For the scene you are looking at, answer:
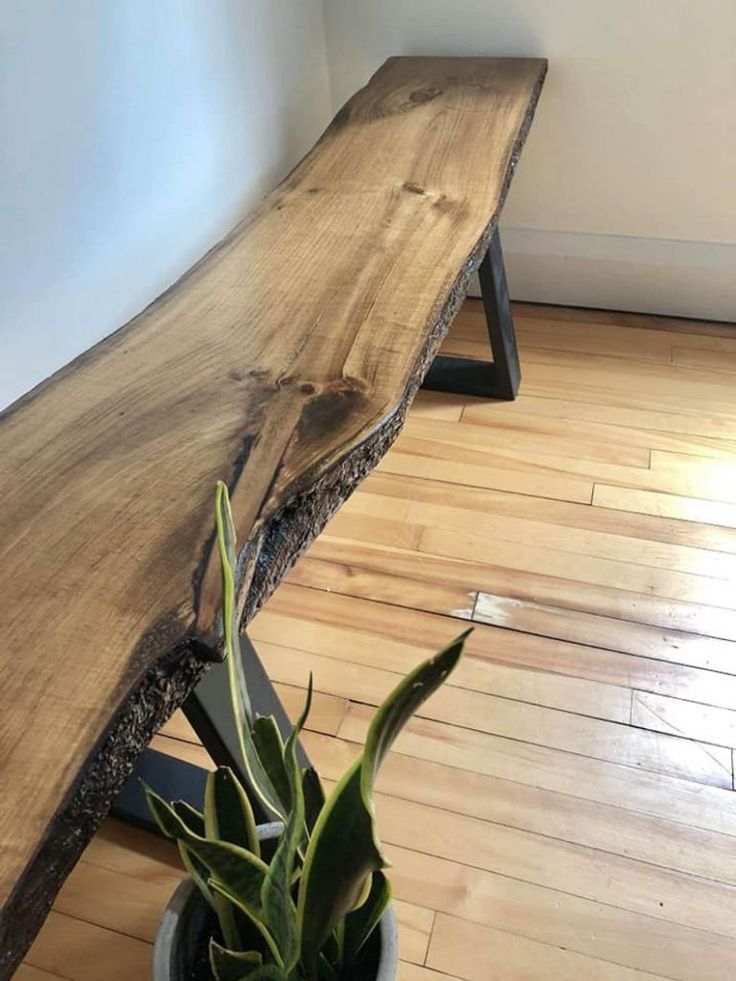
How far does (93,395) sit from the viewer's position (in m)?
0.90

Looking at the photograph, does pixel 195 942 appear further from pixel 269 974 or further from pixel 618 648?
pixel 618 648

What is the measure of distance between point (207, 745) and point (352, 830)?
45 cm

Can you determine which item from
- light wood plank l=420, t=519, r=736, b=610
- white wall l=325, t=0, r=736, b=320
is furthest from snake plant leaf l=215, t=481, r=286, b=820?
white wall l=325, t=0, r=736, b=320

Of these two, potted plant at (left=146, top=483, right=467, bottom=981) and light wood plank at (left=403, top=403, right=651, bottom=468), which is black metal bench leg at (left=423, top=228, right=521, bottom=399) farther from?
potted plant at (left=146, top=483, right=467, bottom=981)

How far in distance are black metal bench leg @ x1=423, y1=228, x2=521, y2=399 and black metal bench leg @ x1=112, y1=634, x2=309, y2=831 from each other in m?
0.93

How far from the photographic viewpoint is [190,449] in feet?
2.66

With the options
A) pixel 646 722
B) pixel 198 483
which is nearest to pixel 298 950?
pixel 198 483

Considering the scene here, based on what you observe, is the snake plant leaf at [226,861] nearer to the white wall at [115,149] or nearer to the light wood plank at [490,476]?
the white wall at [115,149]

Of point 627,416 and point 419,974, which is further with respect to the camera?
point 627,416

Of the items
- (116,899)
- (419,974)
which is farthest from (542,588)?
(116,899)

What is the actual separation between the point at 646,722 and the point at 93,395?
2.76 ft

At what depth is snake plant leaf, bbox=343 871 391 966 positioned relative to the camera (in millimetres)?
691

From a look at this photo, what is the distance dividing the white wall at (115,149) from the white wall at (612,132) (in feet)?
1.10

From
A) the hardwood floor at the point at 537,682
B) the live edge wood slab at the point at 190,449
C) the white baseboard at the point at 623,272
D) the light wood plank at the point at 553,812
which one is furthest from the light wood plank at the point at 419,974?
the white baseboard at the point at 623,272
